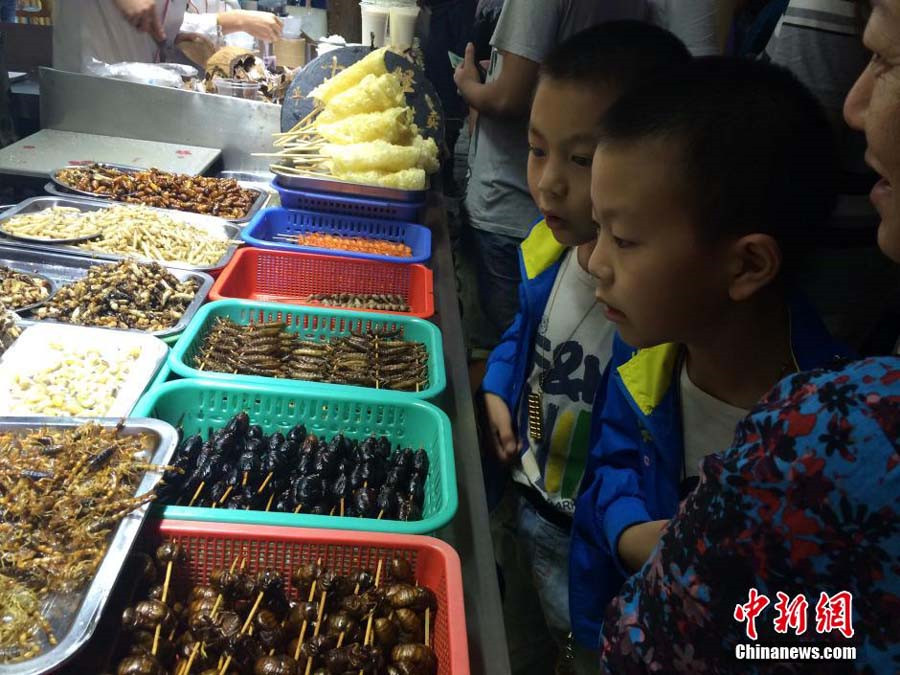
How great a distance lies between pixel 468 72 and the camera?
424 cm

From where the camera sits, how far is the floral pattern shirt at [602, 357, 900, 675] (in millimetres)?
789

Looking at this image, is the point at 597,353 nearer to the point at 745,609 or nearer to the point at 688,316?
the point at 688,316

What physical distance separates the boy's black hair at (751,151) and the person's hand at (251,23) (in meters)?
6.37

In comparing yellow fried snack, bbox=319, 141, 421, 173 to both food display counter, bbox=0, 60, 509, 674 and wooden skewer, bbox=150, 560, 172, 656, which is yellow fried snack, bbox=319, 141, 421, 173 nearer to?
food display counter, bbox=0, 60, 509, 674

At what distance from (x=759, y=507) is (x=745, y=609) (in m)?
0.17

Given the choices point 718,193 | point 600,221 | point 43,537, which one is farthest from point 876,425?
point 43,537

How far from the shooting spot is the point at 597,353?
2338 mm

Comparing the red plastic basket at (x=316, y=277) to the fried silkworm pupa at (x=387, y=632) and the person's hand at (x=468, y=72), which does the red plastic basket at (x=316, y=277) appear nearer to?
the person's hand at (x=468, y=72)

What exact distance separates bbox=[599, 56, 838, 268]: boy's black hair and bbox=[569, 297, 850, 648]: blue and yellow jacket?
0.88 ft

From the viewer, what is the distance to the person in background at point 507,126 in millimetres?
3357

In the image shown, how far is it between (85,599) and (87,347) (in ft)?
4.39

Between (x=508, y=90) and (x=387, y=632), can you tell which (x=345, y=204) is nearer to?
(x=508, y=90)

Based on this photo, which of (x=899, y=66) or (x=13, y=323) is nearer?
(x=899, y=66)

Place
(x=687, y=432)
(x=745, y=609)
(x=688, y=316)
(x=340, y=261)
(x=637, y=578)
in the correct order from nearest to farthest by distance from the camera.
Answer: (x=745, y=609)
(x=637, y=578)
(x=688, y=316)
(x=687, y=432)
(x=340, y=261)
